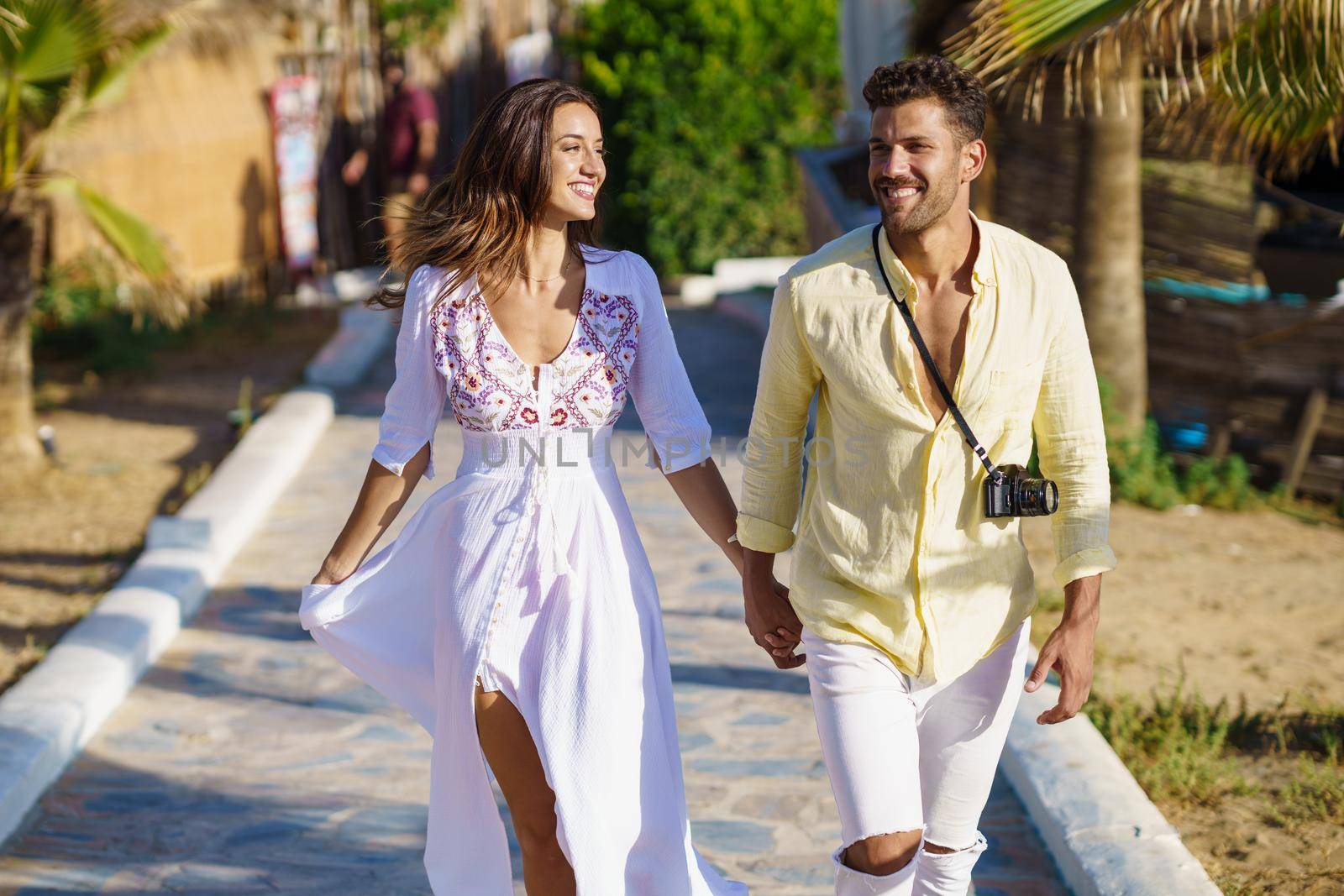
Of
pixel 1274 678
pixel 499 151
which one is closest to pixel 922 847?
pixel 499 151

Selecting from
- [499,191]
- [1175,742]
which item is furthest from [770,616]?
[1175,742]

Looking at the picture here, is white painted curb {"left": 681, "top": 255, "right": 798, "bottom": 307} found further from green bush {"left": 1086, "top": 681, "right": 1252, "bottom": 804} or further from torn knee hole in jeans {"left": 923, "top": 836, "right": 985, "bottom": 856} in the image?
torn knee hole in jeans {"left": 923, "top": 836, "right": 985, "bottom": 856}

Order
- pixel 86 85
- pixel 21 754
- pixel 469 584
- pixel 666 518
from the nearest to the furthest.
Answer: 1. pixel 469 584
2. pixel 21 754
3. pixel 666 518
4. pixel 86 85

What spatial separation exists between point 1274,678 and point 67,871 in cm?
436

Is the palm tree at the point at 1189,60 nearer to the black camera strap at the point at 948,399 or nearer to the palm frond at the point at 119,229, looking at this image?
the black camera strap at the point at 948,399

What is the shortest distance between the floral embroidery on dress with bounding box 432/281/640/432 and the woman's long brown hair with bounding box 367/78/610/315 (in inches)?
3.2

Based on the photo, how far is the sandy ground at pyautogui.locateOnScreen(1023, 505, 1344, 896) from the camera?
417cm

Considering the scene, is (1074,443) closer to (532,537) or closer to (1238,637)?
(532,537)

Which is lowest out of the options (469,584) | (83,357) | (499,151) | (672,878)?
(83,357)

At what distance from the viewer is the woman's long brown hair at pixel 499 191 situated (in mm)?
3207

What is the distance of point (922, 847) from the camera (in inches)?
120

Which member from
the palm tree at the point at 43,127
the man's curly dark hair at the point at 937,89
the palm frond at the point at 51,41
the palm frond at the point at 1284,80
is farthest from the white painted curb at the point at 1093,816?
the palm frond at the point at 51,41

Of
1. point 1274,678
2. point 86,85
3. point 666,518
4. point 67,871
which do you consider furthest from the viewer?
point 86,85

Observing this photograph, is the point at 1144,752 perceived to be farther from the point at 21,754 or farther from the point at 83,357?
the point at 83,357
